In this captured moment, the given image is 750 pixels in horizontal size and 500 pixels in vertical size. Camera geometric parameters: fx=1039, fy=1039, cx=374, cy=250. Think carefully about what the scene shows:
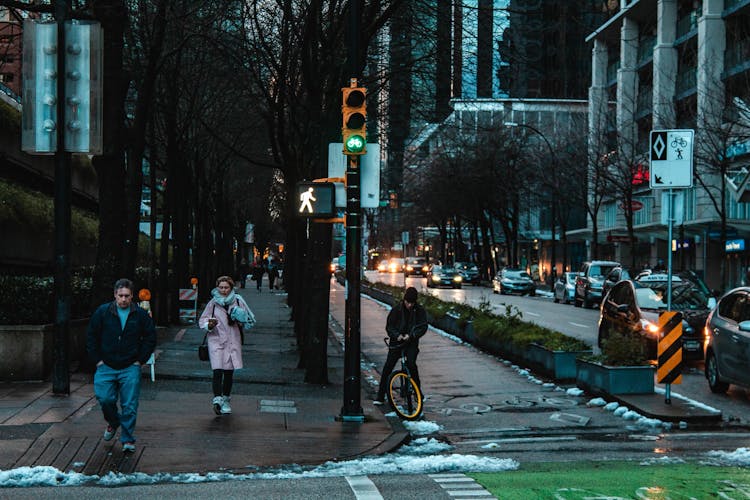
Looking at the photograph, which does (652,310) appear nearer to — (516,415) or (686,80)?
(516,415)

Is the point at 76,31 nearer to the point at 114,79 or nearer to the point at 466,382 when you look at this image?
the point at 114,79

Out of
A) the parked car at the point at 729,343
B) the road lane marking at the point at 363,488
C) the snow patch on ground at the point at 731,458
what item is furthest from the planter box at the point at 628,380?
the road lane marking at the point at 363,488

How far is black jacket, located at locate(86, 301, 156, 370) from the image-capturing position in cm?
1015

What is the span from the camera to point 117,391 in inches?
407

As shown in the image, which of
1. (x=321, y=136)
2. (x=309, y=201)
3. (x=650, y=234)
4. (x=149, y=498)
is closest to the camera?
(x=149, y=498)

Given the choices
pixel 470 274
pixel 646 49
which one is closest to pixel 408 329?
pixel 646 49

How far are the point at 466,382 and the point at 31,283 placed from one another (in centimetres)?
722

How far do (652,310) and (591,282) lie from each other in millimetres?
22033

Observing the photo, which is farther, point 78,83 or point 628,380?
point 628,380

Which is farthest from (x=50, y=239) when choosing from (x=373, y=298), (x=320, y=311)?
(x=373, y=298)

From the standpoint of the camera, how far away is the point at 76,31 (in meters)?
14.1

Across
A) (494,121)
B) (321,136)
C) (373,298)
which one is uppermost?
(494,121)

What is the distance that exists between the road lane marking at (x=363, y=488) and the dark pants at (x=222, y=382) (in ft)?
12.9

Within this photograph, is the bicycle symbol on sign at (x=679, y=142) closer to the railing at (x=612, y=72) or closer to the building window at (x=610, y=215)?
the railing at (x=612, y=72)
